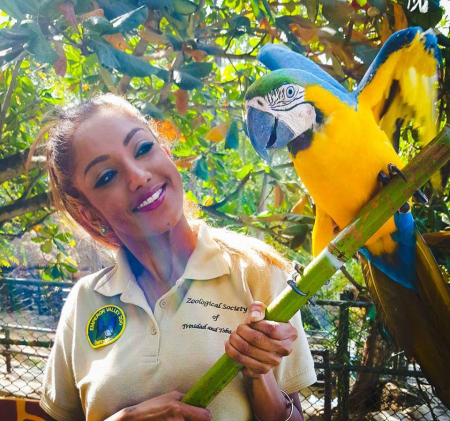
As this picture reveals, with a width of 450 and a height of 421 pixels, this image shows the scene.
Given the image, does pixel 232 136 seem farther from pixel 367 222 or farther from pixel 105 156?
pixel 367 222

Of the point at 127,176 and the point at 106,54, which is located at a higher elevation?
Answer: the point at 106,54

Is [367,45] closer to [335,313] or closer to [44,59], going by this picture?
[44,59]

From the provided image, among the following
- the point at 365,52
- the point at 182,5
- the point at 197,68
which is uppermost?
the point at 182,5

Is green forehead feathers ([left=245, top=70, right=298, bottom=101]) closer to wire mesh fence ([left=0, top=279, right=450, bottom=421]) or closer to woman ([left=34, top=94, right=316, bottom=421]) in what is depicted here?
woman ([left=34, top=94, right=316, bottom=421])

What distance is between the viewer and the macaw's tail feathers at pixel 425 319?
0.39 meters

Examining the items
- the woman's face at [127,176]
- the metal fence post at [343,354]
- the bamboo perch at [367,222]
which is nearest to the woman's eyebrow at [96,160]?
the woman's face at [127,176]

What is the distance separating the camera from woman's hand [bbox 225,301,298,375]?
41 cm

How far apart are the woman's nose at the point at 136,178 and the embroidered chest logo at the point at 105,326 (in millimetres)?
197

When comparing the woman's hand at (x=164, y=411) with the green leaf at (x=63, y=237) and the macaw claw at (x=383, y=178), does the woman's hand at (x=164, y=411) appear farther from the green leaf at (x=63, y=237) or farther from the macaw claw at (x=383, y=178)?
the green leaf at (x=63, y=237)

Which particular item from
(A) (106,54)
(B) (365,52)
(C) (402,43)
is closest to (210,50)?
(A) (106,54)

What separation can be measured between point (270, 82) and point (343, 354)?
94 centimetres

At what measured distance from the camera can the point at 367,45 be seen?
1.73ft

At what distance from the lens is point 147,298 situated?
0.61 metres

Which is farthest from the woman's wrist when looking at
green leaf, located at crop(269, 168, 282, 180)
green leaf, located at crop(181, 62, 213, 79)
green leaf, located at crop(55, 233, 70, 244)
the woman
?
green leaf, located at crop(55, 233, 70, 244)
